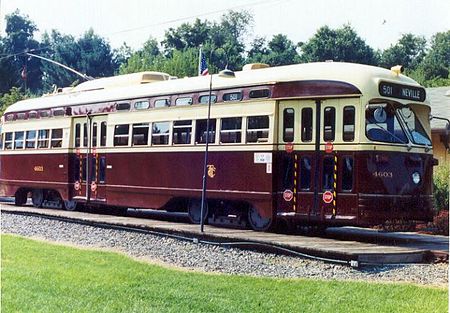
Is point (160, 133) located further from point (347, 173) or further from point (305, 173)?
point (347, 173)

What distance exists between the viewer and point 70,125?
43.8 feet

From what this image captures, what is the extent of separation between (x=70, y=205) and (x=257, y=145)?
475cm

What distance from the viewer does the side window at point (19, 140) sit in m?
14.8

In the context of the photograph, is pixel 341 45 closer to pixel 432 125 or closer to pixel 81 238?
pixel 432 125

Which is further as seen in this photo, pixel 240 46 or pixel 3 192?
pixel 3 192

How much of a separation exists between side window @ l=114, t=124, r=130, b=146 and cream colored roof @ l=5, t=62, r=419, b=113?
1.65 feet

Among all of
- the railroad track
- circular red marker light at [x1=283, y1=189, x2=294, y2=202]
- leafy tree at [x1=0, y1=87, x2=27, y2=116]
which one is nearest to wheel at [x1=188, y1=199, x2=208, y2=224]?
the railroad track

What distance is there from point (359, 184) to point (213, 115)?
273 centimetres

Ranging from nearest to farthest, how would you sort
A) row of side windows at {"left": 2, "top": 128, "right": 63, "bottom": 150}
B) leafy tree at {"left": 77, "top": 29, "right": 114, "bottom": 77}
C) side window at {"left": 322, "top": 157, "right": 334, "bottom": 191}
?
leafy tree at {"left": 77, "top": 29, "right": 114, "bottom": 77} < side window at {"left": 322, "top": 157, "right": 334, "bottom": 191} < row of side windows at {"left": 2, "top": 128, "right": 63, "bottom": 150}

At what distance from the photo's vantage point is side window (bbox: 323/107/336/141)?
30.4 feet

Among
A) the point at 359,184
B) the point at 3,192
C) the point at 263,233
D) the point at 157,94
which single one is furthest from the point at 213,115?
the point at 3,192

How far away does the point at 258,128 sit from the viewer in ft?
32.9

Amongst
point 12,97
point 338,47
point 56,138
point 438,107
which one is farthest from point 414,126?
point 56,138

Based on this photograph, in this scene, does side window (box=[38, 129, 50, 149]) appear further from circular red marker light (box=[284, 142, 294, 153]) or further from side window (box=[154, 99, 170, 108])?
circular red marker light (box=[284, 142, 294, 153])
